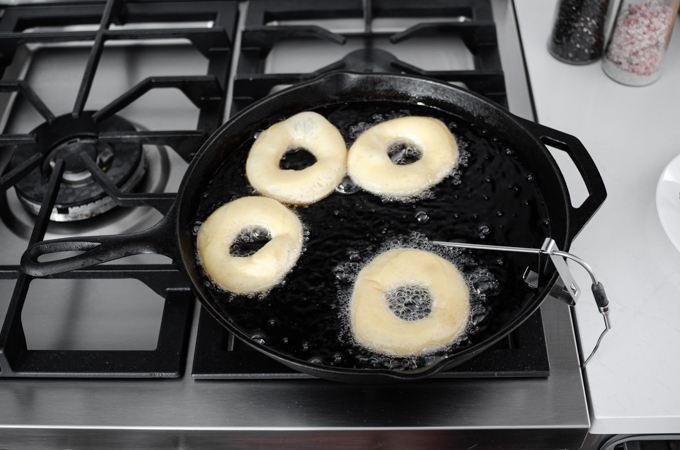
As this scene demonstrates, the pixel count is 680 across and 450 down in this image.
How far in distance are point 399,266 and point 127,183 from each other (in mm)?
507

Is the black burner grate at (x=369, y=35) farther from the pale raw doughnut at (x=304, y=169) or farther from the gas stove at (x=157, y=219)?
the pale raw doughnut at (x=304, y=169)

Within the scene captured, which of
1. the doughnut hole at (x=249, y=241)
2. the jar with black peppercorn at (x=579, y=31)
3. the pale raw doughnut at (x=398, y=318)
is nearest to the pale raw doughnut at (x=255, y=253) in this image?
the doughnut hole at (x=249, y=241)

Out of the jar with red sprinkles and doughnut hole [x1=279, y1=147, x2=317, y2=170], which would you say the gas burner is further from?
the jar with red sprinkles

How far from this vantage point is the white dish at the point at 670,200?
848 millimetres

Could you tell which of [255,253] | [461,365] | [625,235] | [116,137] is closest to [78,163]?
[116,137]

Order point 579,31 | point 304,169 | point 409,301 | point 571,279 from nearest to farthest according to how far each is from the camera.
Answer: point 571,279 < point 409,301 < point 304,169 < point 579,31

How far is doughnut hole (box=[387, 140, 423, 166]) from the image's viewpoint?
100 centimetres

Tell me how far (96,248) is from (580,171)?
26.3 inches

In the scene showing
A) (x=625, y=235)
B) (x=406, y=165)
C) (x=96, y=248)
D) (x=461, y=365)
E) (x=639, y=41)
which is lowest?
(x=461, y=365)

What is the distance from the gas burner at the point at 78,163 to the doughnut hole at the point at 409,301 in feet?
1.66

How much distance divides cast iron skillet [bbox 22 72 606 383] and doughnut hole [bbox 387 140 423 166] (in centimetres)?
8

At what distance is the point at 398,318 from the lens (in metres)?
0.78

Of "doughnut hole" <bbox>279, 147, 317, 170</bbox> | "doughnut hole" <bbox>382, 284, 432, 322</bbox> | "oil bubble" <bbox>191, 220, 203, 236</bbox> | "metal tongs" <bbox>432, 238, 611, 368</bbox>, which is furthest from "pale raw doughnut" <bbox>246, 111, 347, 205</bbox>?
"metal tongs" <bbox>432, 238, 611, 368</bbox>

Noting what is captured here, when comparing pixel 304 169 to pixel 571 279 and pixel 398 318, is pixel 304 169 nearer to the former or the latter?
pixel 398 318
